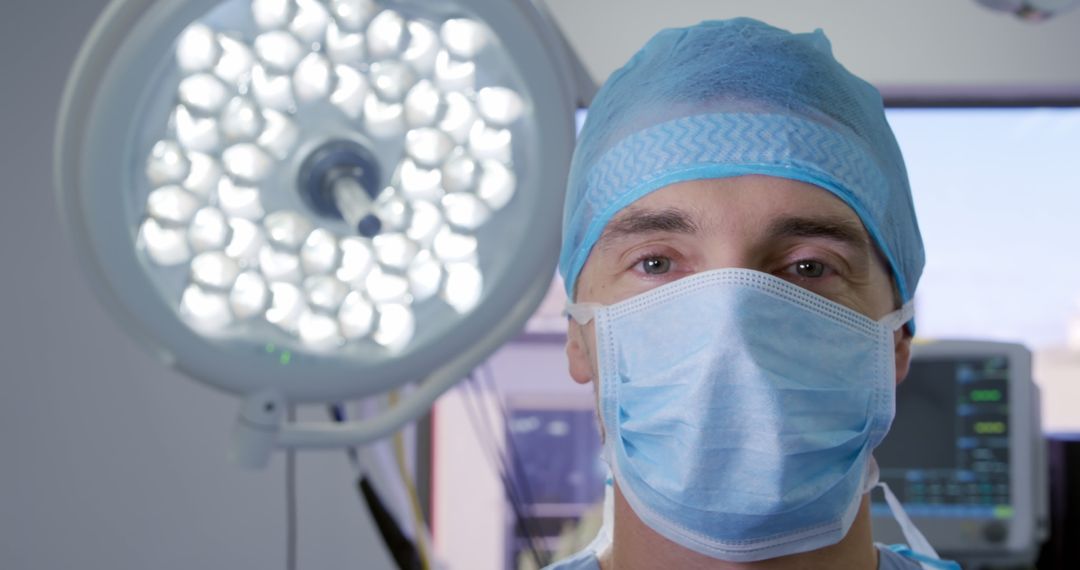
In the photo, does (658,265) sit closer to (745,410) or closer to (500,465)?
(745,410)

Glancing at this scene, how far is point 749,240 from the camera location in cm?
105

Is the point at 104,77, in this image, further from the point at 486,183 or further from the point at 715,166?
the point at 715,166

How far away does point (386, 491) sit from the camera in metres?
1.40

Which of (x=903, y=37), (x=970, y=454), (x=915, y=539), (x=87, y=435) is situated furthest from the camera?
(x=970, y=454)

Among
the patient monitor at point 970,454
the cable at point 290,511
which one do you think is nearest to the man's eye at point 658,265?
the cable at point 290,511

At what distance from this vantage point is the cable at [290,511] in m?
1.62

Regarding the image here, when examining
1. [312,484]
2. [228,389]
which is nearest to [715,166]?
[228,389]

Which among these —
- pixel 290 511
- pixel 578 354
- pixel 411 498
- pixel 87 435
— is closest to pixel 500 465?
pixel 411 498

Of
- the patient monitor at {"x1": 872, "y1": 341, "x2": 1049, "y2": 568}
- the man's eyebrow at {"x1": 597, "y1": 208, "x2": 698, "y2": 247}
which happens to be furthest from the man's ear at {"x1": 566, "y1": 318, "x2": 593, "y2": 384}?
the patient monitor at {"x1": 872, "y1": 341, "x2": 1049, "y2": 568}

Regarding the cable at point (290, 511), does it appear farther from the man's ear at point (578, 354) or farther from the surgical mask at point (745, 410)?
the surgical mask at point (745, 410)

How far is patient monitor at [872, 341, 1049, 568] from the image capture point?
7.18 ft

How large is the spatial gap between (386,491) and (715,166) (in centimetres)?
69

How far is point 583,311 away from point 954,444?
1436 mm

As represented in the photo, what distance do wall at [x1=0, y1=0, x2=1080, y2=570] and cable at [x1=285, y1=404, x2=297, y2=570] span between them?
1cm
